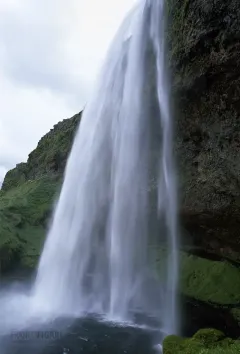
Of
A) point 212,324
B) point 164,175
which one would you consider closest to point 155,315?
point 212,324

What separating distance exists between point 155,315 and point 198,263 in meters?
3.58

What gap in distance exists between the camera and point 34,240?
2770 cm

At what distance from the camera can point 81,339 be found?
15070 mm

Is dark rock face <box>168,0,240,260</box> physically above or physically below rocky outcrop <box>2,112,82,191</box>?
below

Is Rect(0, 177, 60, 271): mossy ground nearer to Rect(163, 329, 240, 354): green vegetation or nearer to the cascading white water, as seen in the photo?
the cascading white water

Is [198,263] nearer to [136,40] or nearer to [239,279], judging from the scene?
[239,279]

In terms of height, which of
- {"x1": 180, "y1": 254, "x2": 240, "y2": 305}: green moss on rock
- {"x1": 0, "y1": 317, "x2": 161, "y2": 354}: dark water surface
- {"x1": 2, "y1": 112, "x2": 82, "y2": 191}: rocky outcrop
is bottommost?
{"x1": 0, "y1": 317, "x2": 161, "y2": 354}: dark water surface

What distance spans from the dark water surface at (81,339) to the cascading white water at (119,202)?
211 cm

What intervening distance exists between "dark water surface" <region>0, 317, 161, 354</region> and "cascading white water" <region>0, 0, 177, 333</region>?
2.11 m

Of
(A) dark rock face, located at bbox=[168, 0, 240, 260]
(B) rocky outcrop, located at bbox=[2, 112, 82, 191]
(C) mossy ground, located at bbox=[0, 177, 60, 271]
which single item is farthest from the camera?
(B) rocky outcrop, located at bbox=[2, 112, 82, 191]

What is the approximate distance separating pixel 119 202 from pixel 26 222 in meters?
10.3

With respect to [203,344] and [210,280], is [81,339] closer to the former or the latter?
[203,344]

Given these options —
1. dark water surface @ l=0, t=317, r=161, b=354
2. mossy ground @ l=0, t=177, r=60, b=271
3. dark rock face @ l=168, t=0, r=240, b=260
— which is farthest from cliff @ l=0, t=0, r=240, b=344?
mossy ground @ l=0, t=177, r=60, b=271

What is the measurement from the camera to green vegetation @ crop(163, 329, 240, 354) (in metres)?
10.7
